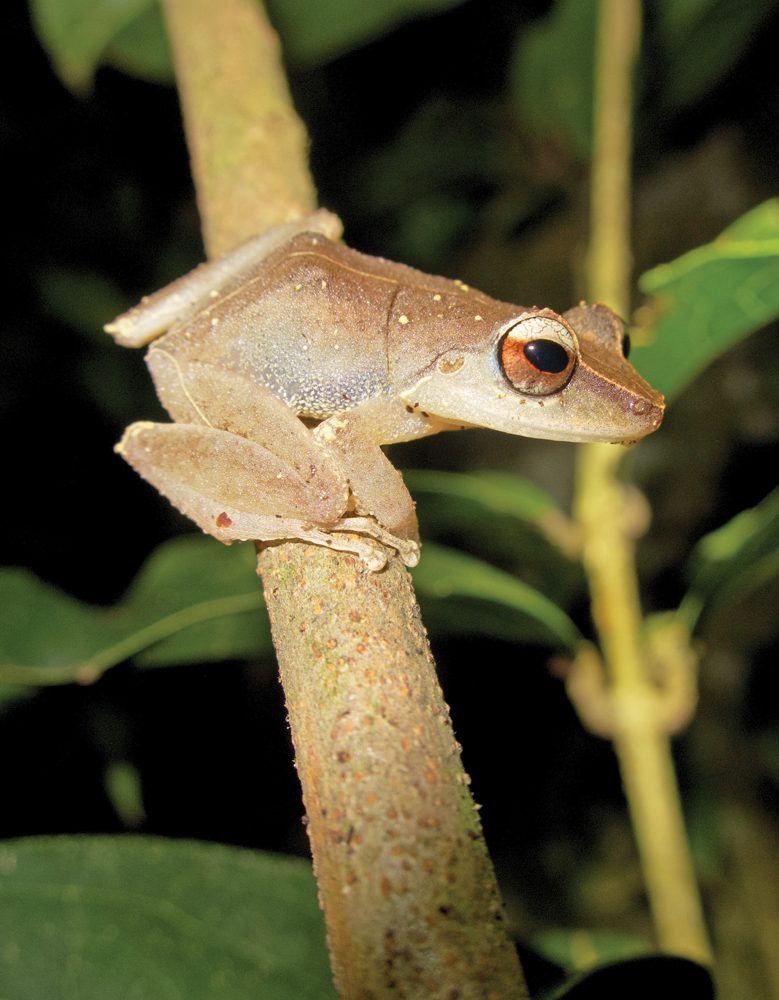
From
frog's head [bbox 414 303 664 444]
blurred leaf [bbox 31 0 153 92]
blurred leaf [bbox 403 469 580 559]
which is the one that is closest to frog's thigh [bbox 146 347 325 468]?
frog's head [bbox 414 303 664 444]

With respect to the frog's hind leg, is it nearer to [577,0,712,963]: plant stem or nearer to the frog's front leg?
the frog's front leg

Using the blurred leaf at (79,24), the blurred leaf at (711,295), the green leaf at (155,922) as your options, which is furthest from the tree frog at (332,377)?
the blurred leaf at (79,24)

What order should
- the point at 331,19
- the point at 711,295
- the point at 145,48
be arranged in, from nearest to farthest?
the point at 711,295 < the point at 331,19 < the point at 145,48

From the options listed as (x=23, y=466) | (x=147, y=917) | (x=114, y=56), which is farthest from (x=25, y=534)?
(x=147, y=917)

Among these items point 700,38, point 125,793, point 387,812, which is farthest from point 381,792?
point 700,38

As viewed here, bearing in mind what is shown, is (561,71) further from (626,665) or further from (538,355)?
(626,665)

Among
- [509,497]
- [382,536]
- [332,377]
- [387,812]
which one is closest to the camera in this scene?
[387,812]

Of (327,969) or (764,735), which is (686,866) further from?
(764,735)
